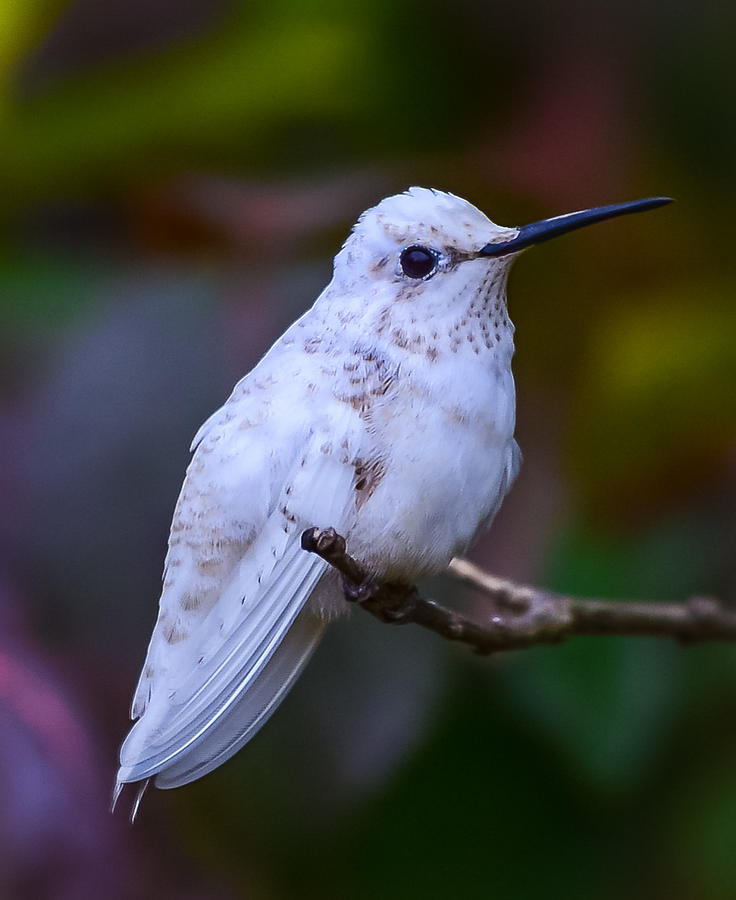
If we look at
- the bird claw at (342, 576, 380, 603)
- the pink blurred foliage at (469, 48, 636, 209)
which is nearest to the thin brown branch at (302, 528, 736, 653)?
the bird claw at (342, 576, 380, 603)

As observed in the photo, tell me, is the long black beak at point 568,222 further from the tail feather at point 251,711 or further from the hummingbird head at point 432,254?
the tail feather at point 251,711

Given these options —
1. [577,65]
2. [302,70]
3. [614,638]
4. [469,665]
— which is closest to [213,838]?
[469,665]

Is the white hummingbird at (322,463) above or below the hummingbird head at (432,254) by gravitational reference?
below

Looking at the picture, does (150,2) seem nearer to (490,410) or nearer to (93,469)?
(93,469)

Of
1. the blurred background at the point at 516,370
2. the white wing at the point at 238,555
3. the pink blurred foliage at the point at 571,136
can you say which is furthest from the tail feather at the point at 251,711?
the pink blurred foliage at the point at 571,136

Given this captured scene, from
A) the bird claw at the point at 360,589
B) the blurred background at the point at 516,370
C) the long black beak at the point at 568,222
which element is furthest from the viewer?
the blurred background at the point at 516,370

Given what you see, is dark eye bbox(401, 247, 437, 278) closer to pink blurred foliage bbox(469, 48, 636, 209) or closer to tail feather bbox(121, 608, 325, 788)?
tail feather bbox(121, 608, 325, 788)

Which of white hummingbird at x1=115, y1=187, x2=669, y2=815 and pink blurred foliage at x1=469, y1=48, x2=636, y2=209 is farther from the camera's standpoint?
pink blurred foliage at x1=469, y1=48, x2=636, y2=209
